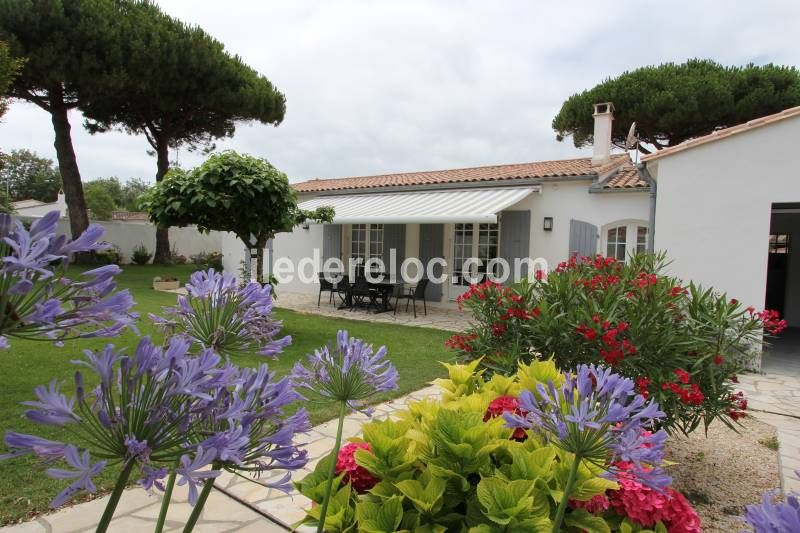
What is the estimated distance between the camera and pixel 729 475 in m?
5.07

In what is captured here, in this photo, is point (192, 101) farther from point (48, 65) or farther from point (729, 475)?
point (729, 475)

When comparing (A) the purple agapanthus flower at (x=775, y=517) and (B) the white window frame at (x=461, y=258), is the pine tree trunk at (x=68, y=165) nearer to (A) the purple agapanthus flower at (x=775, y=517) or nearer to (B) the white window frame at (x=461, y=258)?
(B) the white window frame at (x=461, y=258)

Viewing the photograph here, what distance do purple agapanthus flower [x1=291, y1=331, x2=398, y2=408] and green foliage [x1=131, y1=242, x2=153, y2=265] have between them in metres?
31.6

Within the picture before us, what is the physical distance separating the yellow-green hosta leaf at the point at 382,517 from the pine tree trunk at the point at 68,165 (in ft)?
84.2

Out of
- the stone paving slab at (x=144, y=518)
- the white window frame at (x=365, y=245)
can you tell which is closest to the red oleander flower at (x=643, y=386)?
the stone paving slab at (x=144, y=518)

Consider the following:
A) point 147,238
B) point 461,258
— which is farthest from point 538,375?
point 147,238

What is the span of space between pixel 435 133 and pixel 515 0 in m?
12.7

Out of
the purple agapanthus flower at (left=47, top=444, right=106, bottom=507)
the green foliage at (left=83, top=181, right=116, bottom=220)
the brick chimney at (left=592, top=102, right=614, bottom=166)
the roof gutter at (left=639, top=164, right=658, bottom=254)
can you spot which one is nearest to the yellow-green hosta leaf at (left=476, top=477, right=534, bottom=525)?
the purple agapanthus flower at (left=47, top=444, right=106, bottom=507)

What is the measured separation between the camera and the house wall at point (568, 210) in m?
13.1

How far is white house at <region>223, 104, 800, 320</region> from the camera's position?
9805 millimetres

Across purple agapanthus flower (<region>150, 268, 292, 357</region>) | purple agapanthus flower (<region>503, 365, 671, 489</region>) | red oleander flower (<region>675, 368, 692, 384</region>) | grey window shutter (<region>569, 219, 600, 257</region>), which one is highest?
grey window shutter (<region>569, 219, 600, 257</region>)

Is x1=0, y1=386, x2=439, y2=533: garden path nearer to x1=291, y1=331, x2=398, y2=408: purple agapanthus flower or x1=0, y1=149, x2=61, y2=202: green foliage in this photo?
x1=291, y1=331, x2=398, y2=408: purple agapanthus flower

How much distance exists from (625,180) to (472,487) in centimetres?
1344

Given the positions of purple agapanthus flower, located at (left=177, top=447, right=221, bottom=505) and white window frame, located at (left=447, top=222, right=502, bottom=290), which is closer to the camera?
purple agapanthus flower, located at (left=177, top=447, right=221, bottom=505)
